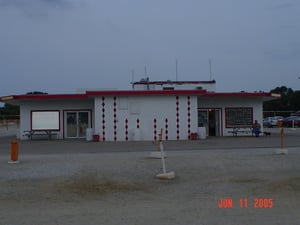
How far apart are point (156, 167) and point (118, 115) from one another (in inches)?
668

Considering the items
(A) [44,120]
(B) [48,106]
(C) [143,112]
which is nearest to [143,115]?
(C) [143,112]

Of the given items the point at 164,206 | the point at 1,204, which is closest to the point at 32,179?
the point at 1,204

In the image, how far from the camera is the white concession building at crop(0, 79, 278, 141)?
1217 inches

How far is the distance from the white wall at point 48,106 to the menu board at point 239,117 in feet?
34.9

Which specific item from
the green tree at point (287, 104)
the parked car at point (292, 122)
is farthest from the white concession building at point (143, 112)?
the green tree at point (287, 104)

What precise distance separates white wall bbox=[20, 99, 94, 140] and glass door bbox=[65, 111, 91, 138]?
0.46 metres

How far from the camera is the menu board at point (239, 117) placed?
35312 millimetres

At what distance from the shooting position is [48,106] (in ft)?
114

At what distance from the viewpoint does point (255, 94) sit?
34.0 metres

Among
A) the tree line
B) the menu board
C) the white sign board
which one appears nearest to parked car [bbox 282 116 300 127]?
the menu board

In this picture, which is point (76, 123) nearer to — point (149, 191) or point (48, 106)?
point (48, 106)

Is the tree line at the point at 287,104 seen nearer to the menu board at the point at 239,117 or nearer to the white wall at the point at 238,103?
the white wall at the point at 238,103

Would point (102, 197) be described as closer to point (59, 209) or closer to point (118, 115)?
point (59, 209)

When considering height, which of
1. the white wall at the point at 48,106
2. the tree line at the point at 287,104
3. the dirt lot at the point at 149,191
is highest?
the tree line at the point at 287,104
